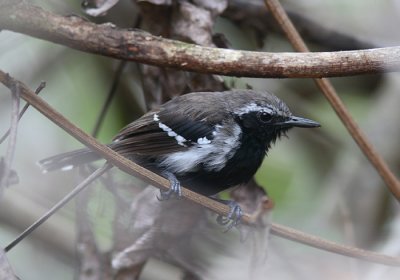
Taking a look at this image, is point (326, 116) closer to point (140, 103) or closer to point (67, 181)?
point (140, 103)

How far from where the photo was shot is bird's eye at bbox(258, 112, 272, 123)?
3389 mm

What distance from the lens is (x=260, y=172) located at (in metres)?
4.46

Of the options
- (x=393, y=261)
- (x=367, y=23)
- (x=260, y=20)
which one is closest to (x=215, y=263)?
(x=393, y=261)

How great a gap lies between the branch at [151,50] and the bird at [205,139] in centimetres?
46

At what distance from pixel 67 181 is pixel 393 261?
5.73ft

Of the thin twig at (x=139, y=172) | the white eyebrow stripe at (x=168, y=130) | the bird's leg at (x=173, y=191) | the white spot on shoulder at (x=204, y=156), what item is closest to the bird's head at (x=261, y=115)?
the white spot on shoulder at (x=204, y=156)

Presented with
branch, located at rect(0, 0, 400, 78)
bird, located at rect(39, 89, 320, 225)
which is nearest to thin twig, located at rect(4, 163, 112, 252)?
branch, located at rect(0, 0, 400, 78)

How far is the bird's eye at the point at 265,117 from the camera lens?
339 centimetres

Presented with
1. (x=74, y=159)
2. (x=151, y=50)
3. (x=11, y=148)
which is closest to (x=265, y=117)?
(x=151, y=50)

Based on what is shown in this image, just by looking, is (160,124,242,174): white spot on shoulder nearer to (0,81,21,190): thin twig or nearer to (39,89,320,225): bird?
(39,89,320,225): bird

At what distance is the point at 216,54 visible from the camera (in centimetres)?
280

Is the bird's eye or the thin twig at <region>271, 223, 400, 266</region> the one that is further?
the bird's eye

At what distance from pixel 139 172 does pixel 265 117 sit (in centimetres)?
110

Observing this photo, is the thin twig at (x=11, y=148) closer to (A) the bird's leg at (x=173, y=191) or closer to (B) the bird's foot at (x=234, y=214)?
(A) the bird's leg at (x=173, y=191)
